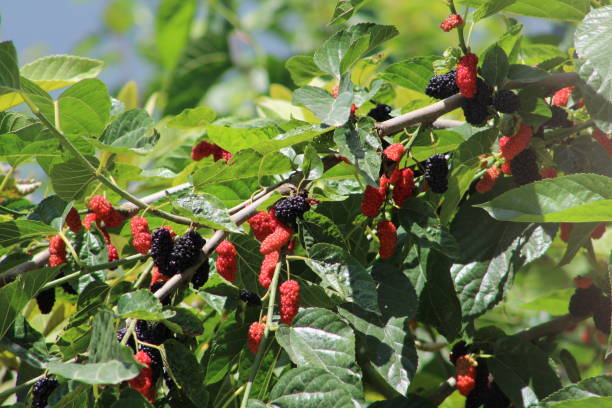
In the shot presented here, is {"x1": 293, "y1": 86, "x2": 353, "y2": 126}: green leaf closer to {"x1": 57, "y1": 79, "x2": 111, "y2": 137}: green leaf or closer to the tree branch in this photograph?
the tree branch

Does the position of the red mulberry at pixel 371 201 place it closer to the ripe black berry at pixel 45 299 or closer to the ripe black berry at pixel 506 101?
the ripe black berry at pixel 506 101

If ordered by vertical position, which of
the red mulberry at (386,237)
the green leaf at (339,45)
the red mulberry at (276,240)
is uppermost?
the green leaf at (339,45)

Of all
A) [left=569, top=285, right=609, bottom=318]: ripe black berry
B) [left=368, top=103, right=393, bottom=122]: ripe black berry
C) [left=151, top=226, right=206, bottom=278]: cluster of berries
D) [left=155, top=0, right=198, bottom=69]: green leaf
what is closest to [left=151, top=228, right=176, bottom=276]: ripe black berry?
[left=151, top=226, right=206, bottom=278]: cluster of berries

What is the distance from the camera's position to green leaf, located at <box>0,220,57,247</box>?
3.57 ft

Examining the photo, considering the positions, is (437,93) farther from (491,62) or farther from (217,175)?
(217,175)

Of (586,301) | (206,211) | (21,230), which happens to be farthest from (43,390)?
(586,301)

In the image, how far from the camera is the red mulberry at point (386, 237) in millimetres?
1100

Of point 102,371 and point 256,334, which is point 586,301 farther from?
point 102,371

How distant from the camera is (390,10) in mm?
3852

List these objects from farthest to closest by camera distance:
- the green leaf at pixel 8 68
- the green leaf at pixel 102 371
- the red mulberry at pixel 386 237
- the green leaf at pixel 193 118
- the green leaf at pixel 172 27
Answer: the green leaf at pixel 172 27, the green leaf at pixel 193 118, the red mulberry at pixel 386 237, the green leaf at pixel 8 68, the green leaf at pixel 102 371

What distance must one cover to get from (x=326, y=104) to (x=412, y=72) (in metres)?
0.33

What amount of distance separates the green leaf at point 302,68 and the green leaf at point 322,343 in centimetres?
56

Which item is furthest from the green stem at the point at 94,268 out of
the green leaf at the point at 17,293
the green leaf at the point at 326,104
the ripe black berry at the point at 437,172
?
the ripe black berry at the point at 437,172

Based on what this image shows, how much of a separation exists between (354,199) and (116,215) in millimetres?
398
